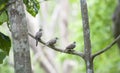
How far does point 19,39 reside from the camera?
1188 mm

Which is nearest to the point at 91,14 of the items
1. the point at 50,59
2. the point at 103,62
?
the point at 103,62

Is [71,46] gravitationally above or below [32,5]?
below

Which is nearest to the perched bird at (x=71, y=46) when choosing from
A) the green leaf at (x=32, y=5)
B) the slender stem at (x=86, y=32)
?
the slender stem at (x=86, y=32)

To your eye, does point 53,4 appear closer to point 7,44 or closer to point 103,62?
point 103,62

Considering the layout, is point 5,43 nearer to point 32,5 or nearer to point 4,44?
point 4,44

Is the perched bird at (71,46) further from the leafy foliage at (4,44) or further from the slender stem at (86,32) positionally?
the leafy foliage at (4,44)

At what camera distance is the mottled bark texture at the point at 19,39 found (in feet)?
3.84

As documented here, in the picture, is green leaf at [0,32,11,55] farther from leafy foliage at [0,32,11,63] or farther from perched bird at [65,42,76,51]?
perched bird at [65,42,76,51]

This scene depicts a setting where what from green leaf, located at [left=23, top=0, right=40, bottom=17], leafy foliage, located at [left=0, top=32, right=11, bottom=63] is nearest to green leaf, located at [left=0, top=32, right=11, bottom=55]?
leafy foliage, located at [left=0, top=32, right=11, bottom=63]

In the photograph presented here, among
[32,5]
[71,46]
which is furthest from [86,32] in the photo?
[32,5]

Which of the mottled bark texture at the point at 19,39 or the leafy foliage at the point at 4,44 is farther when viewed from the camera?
the leafy foliage at the point at 4,44

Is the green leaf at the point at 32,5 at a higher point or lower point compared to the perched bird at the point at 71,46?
higher

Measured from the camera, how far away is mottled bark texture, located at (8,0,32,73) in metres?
1.17

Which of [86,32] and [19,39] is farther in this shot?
[86,32]
